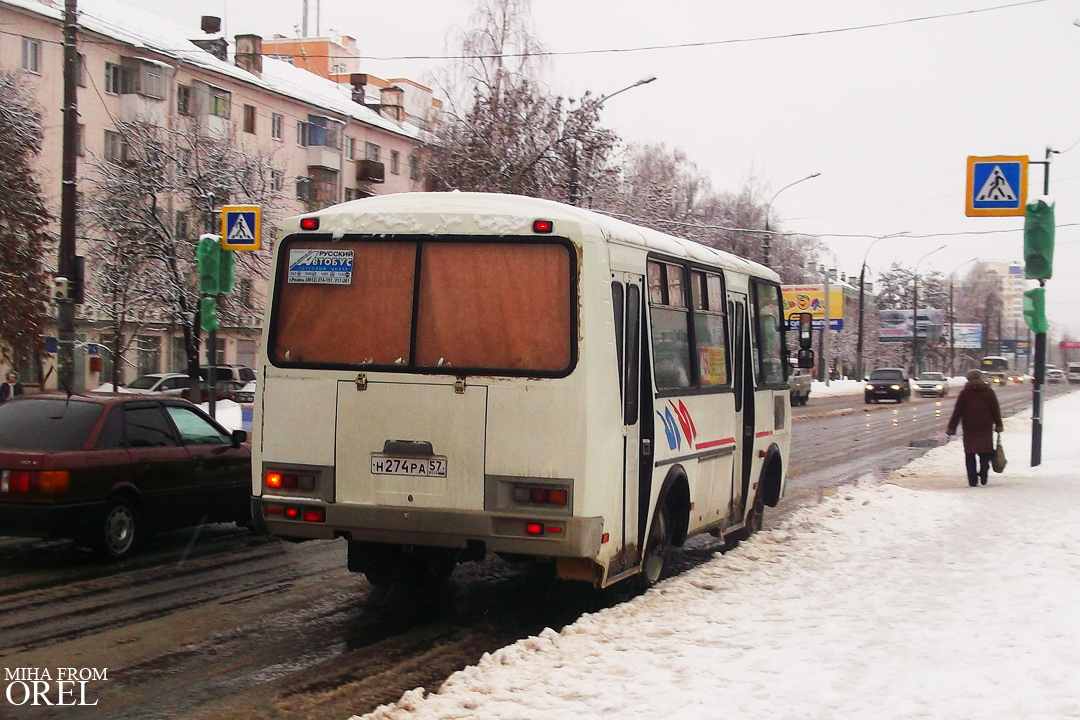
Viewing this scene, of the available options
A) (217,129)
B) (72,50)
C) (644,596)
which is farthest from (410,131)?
(644,596)

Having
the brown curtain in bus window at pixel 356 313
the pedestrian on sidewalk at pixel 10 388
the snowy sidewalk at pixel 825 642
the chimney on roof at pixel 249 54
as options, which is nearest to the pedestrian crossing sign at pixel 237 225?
the pedestrian on sidewalk at pixel 10 388

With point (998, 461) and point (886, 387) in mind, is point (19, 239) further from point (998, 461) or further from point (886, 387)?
point (886, 387)

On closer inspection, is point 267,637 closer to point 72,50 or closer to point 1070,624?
point 1070,624

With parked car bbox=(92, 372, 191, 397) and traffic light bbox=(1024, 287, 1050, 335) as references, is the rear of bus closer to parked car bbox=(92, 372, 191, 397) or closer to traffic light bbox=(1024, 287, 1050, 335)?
traffic light bbox=(1024, 287, 1050, 335)

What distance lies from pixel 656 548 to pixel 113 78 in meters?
45.5

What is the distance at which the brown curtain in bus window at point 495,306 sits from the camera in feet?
24.8

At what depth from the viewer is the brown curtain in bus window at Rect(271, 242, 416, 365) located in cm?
782

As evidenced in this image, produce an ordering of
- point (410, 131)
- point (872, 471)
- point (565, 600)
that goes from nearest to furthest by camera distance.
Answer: point (565, 600) < point (872, 471) < point (410, 131)

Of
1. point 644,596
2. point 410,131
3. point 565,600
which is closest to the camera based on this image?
point 644,596

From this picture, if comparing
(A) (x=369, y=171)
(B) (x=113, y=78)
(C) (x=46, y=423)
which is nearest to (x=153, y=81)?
(B) (x=113, y=78)

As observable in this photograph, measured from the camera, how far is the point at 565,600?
30.1 ft

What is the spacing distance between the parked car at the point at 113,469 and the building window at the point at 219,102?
4297 cm

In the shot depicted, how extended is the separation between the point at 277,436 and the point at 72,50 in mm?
13547

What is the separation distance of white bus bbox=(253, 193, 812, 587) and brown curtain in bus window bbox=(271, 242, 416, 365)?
1 centimetres
